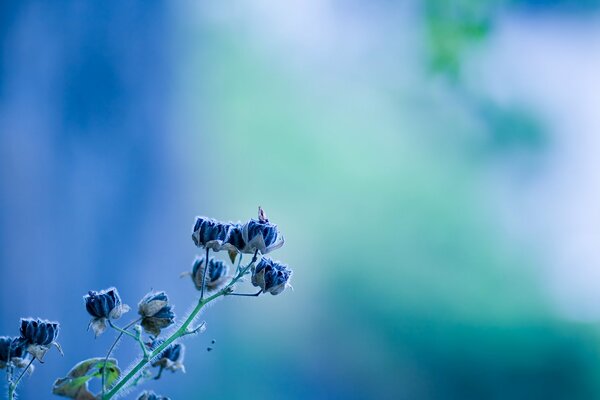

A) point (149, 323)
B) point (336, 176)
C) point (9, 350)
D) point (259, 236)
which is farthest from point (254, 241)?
point (336, 176)

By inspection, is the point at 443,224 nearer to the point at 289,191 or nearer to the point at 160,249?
the point at 289,191

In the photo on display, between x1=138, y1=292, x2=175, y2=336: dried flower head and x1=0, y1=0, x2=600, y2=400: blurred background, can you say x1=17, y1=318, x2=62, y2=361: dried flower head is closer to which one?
x1=138, y1=292, x2=175, y2=336: dried flower head

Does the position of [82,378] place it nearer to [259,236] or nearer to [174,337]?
[174,337]

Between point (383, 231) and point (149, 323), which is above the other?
point (383, 231)

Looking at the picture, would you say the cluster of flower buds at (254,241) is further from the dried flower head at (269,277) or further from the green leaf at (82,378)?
the green leaf at (82,378)

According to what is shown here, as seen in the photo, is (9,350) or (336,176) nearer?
(9,350)

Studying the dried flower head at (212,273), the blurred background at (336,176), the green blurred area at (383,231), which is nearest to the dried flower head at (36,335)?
the dried flower head at (212,273)

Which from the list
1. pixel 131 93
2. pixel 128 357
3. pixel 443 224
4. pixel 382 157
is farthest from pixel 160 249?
pixel 443 224
